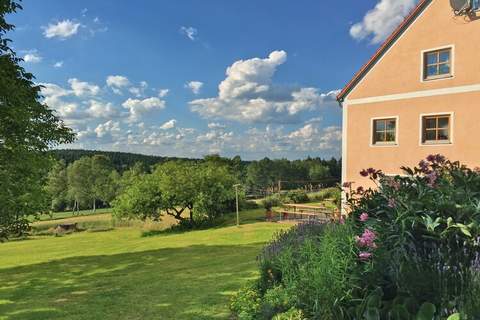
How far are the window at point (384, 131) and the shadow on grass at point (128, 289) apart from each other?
9.58 m

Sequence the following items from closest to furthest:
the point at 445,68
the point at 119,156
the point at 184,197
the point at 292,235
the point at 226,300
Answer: the point at 226,300, the point at 292,235, the point at 445,68, the point at 184,197, the point at 119,156

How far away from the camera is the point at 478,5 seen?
14227mm

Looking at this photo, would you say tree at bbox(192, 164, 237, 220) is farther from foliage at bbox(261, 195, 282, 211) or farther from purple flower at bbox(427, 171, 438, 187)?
purple flower at bbox(427, 171, 438, 187)

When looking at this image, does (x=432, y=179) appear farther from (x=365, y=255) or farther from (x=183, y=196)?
(x=183, y=196)

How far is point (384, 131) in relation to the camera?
16.9 metres

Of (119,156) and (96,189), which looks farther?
(119,156)

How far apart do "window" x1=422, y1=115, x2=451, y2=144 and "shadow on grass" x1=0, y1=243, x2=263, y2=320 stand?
983cm

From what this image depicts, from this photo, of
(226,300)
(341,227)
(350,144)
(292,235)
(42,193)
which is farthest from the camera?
(350,144)

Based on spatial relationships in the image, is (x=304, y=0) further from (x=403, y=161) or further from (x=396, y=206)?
(x=396, y=206)

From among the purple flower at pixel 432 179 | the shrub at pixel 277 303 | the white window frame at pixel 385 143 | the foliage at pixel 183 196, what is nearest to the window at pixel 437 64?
the white window frame at pixel 385 143

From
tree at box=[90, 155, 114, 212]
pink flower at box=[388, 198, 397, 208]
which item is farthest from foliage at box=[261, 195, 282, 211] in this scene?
tree at box=[90, 155, 114, 212]

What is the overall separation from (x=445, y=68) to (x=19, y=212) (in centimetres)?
1651

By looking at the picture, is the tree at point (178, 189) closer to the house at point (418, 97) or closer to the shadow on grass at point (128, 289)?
the house at point (418, 97)

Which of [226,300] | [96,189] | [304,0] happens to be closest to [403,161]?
[304,0]
